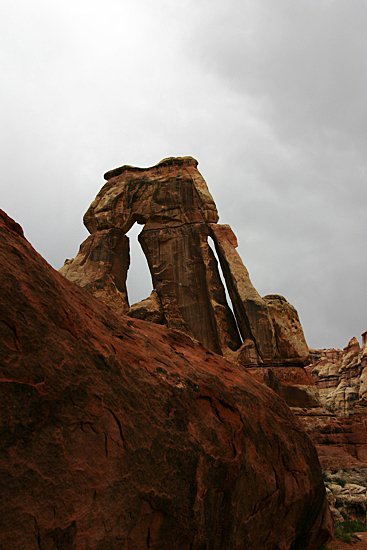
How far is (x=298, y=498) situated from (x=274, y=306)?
647 inches

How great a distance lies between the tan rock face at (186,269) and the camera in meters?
21.6

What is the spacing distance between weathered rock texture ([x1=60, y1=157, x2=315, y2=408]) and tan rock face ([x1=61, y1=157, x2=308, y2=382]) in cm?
5

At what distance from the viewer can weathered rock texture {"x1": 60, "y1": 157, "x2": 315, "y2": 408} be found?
21.5m

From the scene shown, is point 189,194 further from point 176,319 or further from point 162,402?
point 162,402

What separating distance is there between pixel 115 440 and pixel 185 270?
20433 millimetres

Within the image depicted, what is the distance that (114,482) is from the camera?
3.56 metres

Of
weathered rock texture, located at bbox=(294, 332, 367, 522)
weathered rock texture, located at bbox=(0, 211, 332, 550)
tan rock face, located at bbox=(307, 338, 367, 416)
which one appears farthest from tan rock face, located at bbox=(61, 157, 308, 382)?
tan rock face, located at bbox=(307, 338, 367, 416)

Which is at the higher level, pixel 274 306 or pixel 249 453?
pixel 274 306

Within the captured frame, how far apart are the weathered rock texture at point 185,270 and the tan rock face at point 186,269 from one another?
0.05 m

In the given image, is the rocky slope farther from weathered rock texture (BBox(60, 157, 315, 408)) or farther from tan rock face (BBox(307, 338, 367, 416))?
tan rock face (BBox(307, 338, 367, 416))

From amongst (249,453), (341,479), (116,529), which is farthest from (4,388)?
(341,479)

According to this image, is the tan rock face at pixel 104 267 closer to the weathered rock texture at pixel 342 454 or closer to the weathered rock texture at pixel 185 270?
the weathered rock texture at pixel 185 270

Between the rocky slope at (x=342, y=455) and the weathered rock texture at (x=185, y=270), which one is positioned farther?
the weathered rock texture at (x=185, y=270)

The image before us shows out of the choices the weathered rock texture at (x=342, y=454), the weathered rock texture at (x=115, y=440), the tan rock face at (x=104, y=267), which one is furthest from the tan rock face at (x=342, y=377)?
the weathered rock texture at (x=115, y=440)
